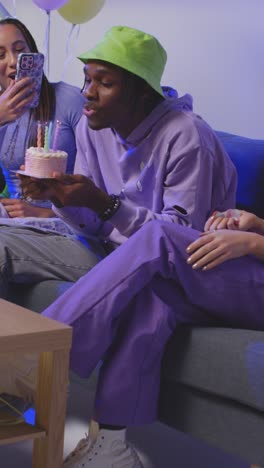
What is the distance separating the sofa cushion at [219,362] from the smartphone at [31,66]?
99 centimetres

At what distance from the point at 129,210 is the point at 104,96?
1.07ft

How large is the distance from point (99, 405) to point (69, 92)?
4.46ft

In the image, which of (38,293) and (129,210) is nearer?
(129,210)

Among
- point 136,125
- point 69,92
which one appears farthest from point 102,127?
point 69,92

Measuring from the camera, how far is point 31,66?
7.88 ft

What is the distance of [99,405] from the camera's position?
1691 millimetres

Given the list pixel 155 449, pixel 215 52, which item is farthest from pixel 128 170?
pixel 215 52

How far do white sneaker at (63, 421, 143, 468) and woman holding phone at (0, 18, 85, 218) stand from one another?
39.4 inches

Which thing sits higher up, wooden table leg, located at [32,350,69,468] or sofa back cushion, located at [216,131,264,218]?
sofa back cushion, located at [216,131,264,218]

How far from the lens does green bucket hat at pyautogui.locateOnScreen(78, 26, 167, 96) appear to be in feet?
6.94

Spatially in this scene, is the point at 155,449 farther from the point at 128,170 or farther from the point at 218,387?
the point at 128,170

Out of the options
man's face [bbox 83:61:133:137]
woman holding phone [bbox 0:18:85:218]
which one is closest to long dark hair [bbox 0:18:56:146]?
woman holding phone [bbox 0:18:85:218]

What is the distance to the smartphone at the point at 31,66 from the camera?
7.77 ft

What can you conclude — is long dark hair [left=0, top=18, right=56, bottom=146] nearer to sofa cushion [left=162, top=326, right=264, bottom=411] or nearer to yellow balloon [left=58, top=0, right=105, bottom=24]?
yellow balloon [left=58, top=0, right=105, bottom=24]
